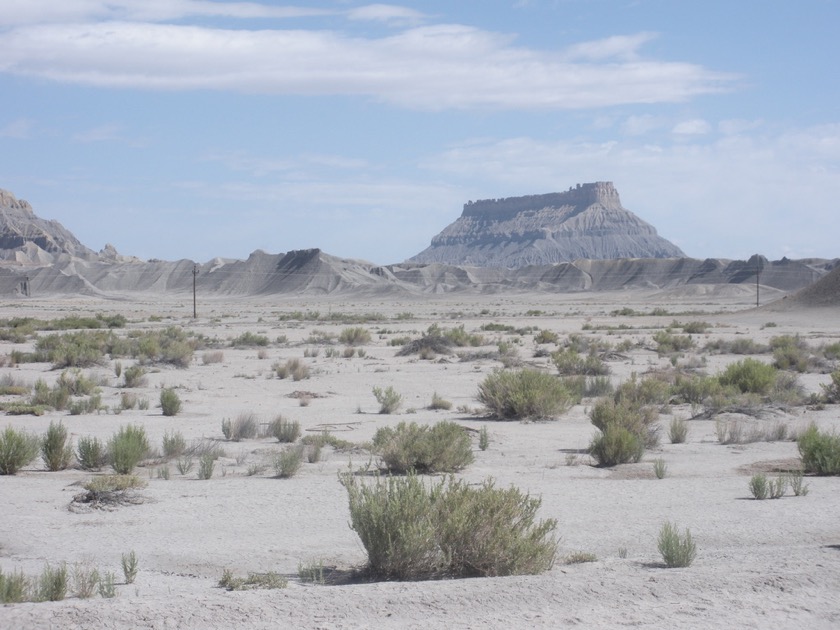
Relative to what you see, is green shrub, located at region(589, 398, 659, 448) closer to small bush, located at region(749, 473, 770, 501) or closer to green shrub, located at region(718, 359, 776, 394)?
small bush, located at region(749, 473, 770, 501)

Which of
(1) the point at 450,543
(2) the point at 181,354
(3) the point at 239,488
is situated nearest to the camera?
(1) the point at 450,543

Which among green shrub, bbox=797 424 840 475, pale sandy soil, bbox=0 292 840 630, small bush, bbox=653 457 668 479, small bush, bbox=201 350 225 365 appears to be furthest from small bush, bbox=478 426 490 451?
small bush, bbox=201 350 225 365

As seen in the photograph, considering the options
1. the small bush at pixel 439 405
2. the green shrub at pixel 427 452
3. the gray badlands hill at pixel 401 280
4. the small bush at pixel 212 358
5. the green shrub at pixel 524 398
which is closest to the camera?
the green shrub at pixel 427 452

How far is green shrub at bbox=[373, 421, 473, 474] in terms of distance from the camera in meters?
14.1

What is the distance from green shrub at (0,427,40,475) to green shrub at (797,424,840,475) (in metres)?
11.2

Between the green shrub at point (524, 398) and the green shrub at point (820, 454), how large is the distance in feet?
22.9

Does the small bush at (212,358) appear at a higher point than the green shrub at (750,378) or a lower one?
lower

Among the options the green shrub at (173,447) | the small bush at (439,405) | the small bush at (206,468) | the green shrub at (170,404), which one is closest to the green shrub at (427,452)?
the small bush at (206,468)

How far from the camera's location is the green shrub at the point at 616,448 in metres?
15.1

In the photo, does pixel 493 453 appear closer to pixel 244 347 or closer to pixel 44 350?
pixel 44 350

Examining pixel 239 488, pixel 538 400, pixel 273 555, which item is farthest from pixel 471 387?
pixel 273 555

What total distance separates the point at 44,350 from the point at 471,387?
58.9ft

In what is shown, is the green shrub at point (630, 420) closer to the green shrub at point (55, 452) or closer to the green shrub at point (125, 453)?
the green shrub at point (125, 453)

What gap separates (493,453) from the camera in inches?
651
